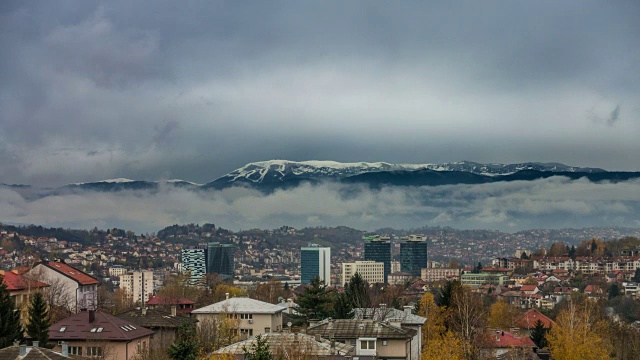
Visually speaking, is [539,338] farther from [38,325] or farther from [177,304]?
[38,325]

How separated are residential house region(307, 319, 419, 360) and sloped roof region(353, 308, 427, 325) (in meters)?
7.41

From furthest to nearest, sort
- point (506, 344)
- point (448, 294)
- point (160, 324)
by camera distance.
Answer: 1. point (448, 294)
2. point (506, 344)
3. point (160, 324)

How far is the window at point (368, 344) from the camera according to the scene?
2219 inches

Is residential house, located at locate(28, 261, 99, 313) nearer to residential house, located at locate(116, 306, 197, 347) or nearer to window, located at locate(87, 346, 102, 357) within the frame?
residential house, located at locate(116, 306, 197, 347)

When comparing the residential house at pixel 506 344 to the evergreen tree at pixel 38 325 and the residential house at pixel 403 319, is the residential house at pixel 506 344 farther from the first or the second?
the evergreen tree at pixel 38 325

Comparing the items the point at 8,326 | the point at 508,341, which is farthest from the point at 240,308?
the point at 8,326

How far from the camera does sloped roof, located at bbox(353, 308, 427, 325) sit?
68125 mm

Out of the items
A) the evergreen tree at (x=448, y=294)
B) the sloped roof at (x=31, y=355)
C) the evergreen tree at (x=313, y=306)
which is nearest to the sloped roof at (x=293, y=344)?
the sloped roof at (x=31, y=355)

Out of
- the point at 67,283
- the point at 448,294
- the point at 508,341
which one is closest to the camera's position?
the point at 508,341

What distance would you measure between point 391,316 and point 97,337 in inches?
904

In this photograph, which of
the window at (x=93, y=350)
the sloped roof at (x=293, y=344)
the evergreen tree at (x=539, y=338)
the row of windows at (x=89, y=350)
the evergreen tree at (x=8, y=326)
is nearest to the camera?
the evergreen tree at (x=8, y=326)

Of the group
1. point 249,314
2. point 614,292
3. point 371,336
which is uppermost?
point 371,336

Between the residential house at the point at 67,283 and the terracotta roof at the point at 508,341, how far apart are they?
34.2 metres

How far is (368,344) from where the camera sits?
56469 millimetres
